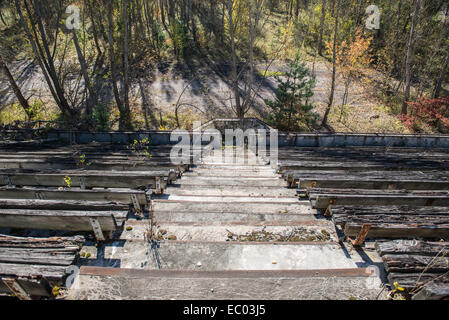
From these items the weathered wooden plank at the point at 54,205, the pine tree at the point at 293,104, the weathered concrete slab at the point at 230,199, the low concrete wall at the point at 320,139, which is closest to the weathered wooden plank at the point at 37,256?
the weathered wooden plank at the point at 54,205

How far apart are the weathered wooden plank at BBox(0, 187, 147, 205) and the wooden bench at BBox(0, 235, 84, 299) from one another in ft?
3.76

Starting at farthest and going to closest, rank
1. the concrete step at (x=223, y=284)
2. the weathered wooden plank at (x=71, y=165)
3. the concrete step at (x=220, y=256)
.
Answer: the weathered wooden plank at (x=71, y=165)
the concrete step at (x=220, y=256)
the concrete step at (x=223, y=284)

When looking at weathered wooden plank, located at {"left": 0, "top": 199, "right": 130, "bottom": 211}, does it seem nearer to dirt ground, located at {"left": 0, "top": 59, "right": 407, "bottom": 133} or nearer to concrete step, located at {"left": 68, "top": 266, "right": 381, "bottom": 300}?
concrete step, located at {"left": 68, "top": 266, "right": 381, "bottom": 300}

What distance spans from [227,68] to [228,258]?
20.4 metres

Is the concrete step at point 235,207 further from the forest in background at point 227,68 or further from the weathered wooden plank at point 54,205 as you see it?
the forest in background at point 227,68

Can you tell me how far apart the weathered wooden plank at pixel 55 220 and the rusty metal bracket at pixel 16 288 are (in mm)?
858

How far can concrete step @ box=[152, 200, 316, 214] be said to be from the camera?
401 centimetres

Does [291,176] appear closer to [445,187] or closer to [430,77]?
[445,187]

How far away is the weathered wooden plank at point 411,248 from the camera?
2477mm

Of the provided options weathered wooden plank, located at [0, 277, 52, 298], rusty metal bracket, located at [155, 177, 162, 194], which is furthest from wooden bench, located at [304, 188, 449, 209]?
weathered wooden plank, located at [0, 277, 52, 298]
